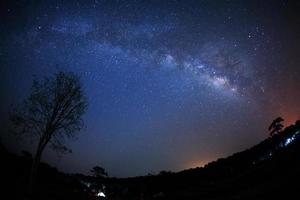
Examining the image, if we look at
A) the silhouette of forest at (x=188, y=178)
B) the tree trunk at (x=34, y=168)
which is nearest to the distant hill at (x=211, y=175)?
the silhouette of forest at (x=188, y=178)

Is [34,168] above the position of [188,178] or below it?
below

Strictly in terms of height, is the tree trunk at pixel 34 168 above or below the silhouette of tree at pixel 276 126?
below

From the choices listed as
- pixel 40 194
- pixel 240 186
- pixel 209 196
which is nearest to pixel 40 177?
pixel 40 194

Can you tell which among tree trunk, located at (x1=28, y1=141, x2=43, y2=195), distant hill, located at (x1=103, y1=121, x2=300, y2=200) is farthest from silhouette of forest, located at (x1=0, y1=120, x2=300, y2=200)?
tree trunk, located at (x1=28, y1=141, x2=43, y2=195)

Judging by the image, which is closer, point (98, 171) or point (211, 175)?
point (211, 175)

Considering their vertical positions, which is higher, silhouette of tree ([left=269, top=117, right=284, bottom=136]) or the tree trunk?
silhouette of tree ([left=269, top=117, right=284, bottom=136])

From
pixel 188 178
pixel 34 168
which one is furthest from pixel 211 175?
pixel 34 168

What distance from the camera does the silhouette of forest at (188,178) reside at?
33.2 meters

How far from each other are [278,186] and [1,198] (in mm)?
24416

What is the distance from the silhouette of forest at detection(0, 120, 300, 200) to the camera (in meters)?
33.2

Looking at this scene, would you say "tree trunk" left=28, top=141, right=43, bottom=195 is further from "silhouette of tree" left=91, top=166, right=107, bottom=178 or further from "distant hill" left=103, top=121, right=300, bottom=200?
"silhouette of tree" left=91, top=166, right=107, bottom=178

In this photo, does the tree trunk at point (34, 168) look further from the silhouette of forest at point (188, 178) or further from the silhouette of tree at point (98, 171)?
the silhouette of tree at point (98, 171)

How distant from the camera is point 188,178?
61188mm

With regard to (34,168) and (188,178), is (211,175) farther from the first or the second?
(34,168)
